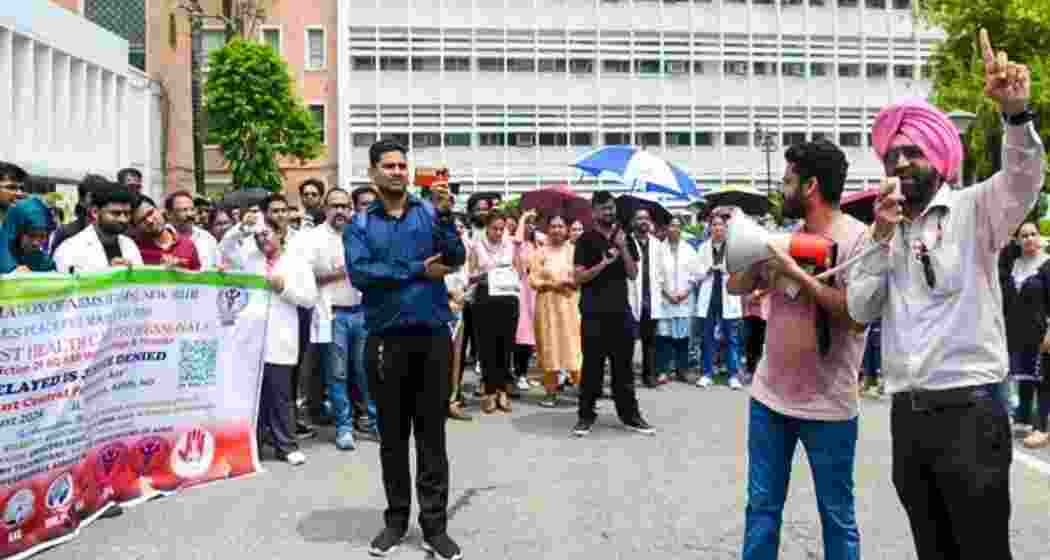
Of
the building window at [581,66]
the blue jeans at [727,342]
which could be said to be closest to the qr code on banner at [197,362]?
the blue jeans at [727,342]

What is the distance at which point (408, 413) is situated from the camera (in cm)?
550

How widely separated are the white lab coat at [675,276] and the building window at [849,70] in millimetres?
38850

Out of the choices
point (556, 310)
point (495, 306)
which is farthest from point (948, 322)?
point (495, 306)

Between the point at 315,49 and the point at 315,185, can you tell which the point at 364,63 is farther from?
the point at 315,185

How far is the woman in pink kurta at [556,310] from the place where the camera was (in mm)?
10492

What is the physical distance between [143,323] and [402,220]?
2165 millimetres

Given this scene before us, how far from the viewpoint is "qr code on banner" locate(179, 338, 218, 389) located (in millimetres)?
6719

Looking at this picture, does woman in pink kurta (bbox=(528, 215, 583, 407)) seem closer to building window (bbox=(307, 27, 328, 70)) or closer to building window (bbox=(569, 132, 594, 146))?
building window (bbox=(569, 132, 594, 146))

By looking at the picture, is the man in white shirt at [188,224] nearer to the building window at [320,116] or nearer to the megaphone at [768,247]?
the megaphone at [768,247]

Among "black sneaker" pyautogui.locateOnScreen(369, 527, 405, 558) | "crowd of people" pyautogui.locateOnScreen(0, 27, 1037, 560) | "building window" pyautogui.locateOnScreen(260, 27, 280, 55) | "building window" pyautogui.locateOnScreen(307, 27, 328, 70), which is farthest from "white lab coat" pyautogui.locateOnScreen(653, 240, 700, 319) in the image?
"building window" pyautogui.locateOnScreen(260, 27, 280, 55)

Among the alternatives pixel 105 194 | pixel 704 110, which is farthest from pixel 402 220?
pixel 704 110

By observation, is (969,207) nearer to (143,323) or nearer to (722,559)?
(722,559)

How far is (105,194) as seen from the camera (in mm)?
6438

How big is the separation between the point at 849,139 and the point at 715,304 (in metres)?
38.8
